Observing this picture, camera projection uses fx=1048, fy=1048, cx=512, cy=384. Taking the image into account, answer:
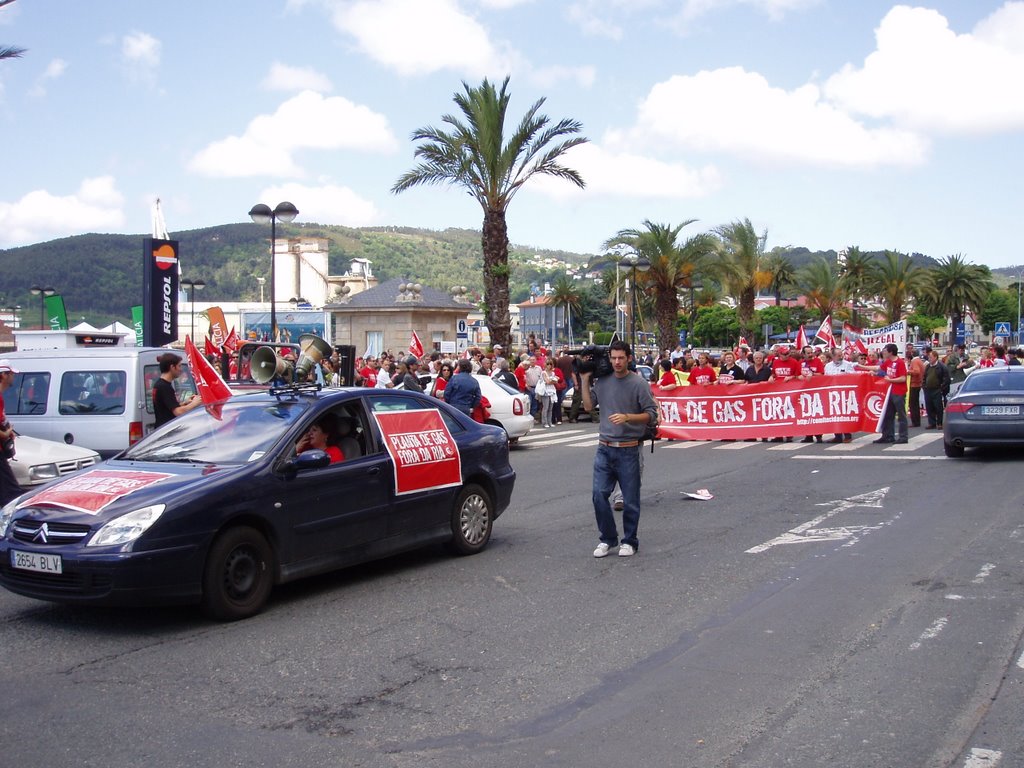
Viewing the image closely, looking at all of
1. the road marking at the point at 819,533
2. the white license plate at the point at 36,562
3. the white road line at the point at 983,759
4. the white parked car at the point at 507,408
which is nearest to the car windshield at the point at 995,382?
the road marking at the point at 819,533

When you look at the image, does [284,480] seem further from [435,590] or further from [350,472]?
[435,590]

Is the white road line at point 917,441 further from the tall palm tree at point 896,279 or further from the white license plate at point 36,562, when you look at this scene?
the tall palm tree at point 896,279

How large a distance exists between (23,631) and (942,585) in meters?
6.49

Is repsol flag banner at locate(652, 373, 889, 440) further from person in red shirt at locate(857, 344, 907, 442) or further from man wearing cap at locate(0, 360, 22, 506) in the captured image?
man wearing cap at locate(0, 360, 22, 506)

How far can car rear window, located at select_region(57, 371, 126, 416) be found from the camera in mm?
12711

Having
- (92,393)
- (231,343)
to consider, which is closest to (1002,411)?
(92,393)

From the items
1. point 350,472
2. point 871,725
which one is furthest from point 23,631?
point 871,725

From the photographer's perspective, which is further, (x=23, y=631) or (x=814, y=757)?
(x=23, y=631)

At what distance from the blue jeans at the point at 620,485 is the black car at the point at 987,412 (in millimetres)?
9018

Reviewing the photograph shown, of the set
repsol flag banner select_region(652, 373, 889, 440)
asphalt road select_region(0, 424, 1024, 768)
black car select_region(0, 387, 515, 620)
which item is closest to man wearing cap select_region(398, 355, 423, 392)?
repsol flag banner select_region(652, 373, 889, 440)

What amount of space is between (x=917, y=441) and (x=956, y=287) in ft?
168

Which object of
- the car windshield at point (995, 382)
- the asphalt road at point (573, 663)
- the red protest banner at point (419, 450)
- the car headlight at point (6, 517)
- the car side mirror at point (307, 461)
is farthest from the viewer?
the car windshield at point (995, 382)

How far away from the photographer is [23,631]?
22.3 feet

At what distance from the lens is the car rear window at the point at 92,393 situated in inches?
500
